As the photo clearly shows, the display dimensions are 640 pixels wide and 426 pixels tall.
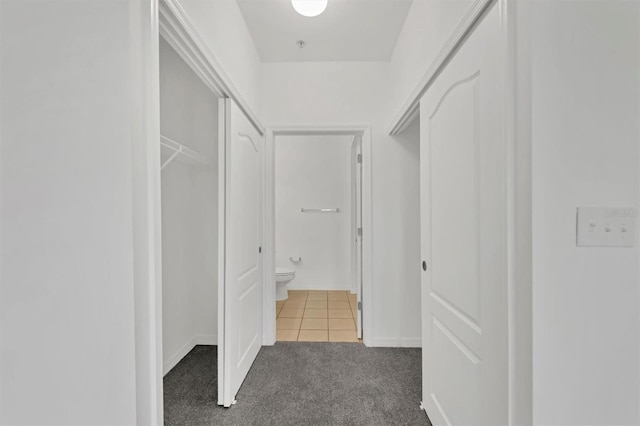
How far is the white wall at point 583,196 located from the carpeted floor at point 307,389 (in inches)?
42.3

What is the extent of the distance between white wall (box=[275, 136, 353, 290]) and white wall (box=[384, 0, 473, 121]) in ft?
6.33

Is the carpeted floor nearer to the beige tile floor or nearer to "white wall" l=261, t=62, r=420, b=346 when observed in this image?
the beige tile floor

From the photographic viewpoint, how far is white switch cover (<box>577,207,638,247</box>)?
0.83m

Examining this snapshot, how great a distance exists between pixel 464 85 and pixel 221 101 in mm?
1331

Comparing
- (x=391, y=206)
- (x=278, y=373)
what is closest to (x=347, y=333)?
(x=278, y=373)

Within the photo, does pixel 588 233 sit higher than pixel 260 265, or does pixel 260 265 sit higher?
pixel 588 233

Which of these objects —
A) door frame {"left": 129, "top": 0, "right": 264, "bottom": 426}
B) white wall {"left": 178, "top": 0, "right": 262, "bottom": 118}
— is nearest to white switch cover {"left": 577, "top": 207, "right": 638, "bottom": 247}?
door frame {"left": 129, "top": 0, "right": 264, "bottom": 426}

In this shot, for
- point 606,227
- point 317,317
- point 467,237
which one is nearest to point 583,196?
point 606,227

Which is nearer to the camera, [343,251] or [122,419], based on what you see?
[122,419]

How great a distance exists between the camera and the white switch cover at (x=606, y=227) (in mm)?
832

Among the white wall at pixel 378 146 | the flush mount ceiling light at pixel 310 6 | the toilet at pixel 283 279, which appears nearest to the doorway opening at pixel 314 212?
the toilet at pixel 283 279

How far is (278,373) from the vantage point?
6.95 feet

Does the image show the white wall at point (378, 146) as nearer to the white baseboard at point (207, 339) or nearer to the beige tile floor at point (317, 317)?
the beige tile floor at point (317, 317)

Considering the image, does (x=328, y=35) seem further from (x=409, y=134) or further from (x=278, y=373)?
(x=278, y=373)
